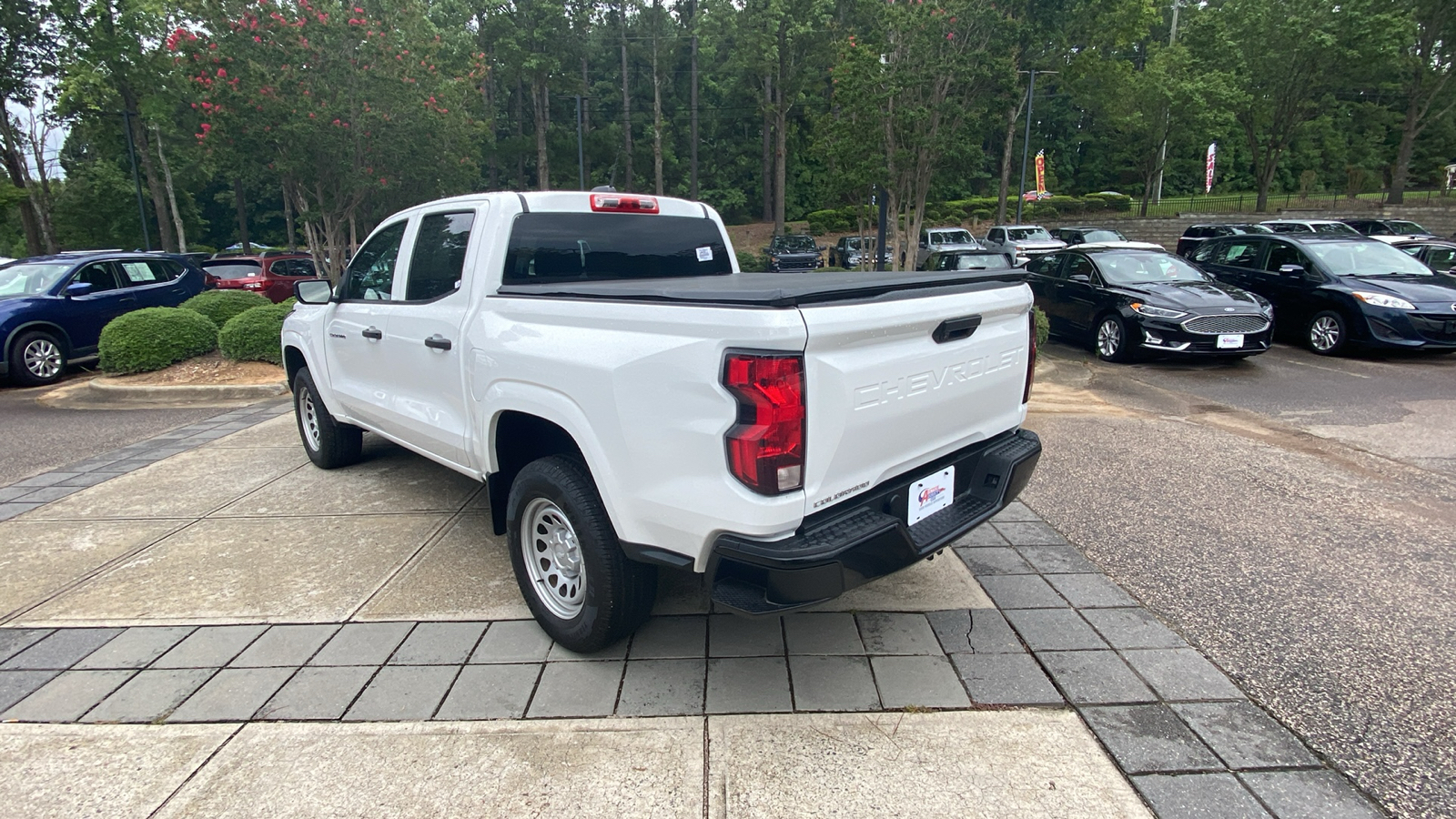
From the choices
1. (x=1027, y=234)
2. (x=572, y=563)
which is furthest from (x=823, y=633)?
(x=1027, y=234)

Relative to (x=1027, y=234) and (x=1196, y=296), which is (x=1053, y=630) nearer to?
(x=1196, y=296)

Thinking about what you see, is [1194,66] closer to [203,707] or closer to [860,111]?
[860,111]

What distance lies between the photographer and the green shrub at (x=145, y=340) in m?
9.17

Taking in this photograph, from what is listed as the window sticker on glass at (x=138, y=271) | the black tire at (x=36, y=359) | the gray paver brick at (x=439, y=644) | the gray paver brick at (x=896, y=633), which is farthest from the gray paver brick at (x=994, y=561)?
the window sticker on glass at (x=138, y=271)

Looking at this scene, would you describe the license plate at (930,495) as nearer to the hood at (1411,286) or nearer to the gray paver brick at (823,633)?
the gray paver brick at (823,633)

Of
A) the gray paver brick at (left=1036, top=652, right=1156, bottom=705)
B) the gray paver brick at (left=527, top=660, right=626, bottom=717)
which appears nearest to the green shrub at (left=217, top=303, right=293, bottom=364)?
the gray paver brick at (left=527, top=660, right=626, bottom=717)

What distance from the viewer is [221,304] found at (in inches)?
414

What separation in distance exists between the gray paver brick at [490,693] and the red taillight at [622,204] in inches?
88.0

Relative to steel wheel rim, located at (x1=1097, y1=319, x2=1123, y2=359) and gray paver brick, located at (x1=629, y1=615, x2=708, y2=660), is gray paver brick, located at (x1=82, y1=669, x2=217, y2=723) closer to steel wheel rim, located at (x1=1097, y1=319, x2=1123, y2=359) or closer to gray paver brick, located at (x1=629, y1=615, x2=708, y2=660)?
gray paver brick, located at (x1=629, y1=615, x2=708, y2=660)

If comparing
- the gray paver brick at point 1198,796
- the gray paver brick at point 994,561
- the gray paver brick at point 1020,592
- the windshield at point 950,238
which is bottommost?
the gray paver brick at point 1198,796

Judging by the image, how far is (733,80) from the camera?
155 ft

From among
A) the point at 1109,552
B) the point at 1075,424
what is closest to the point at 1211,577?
the point at 1109,552

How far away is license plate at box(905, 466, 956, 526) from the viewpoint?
9.25 ft

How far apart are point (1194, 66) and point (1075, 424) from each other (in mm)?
33190
